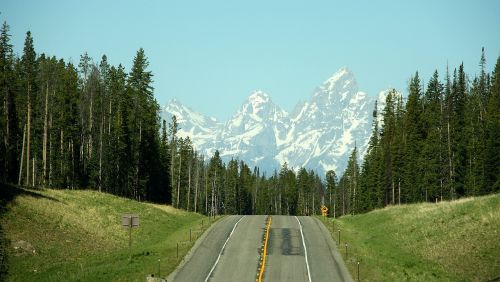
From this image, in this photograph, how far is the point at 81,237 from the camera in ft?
164

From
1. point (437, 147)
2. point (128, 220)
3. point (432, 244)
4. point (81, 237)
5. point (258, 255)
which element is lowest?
point (258, 255)

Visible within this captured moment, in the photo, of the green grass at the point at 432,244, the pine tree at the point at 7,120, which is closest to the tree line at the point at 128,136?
the pine tree at the point at 7,120

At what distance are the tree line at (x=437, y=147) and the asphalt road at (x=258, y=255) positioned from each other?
2795 centimetres

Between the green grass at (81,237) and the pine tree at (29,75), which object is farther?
the pine tree at (29,75)

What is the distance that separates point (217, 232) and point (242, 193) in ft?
386

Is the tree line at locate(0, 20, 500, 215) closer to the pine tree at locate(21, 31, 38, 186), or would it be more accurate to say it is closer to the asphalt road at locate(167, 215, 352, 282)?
the pine tree at locate(21, 31, 38, 186)

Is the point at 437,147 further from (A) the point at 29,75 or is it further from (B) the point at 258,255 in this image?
(A) the point at 29,75

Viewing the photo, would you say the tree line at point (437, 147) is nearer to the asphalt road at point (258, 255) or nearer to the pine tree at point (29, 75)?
the asphalt road at point (258, 255)

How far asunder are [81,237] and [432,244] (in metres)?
28.6

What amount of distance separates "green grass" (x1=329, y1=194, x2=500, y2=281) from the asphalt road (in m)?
1.78

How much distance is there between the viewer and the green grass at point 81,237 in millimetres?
39125

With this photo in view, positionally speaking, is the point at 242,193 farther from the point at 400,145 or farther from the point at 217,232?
the point at 217,232

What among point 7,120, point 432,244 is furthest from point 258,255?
point 7,120

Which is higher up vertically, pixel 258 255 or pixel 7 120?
pixel 7 120
